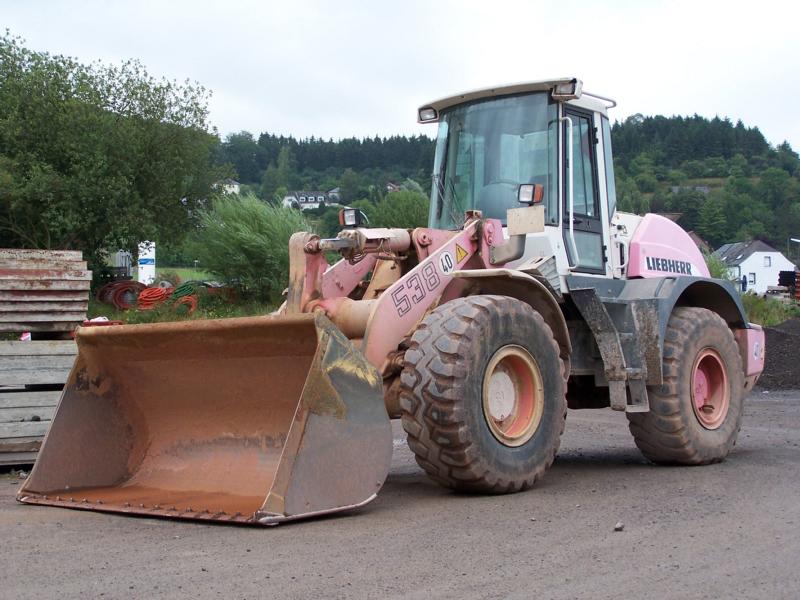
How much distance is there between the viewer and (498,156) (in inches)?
310

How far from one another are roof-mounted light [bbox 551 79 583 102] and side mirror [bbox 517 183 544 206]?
0.99m

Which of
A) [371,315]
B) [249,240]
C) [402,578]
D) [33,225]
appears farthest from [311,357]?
[33,225]

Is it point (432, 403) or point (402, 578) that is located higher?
point (432, 403)

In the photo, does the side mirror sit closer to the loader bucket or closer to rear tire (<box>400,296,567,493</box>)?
rear tire (<box>400,296,567,493</box>)

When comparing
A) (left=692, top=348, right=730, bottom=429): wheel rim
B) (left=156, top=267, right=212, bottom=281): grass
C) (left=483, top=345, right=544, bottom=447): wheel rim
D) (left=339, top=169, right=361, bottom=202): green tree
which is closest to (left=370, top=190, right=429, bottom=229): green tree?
(left=156, top=267, right=212, bottom=281): grass

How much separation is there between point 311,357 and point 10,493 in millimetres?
2415

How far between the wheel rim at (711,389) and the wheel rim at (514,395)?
2.31 meters

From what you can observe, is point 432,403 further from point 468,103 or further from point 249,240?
point 249,240

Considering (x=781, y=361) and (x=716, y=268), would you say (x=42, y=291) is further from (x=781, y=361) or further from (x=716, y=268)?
(x=716, y=268)

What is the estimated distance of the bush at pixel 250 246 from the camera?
85.5 feet

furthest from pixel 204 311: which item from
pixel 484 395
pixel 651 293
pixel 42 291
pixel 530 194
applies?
pixel 484 395

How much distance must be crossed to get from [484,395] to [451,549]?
4.94 feet

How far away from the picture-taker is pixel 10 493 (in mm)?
6926

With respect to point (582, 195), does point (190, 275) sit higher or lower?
lower
